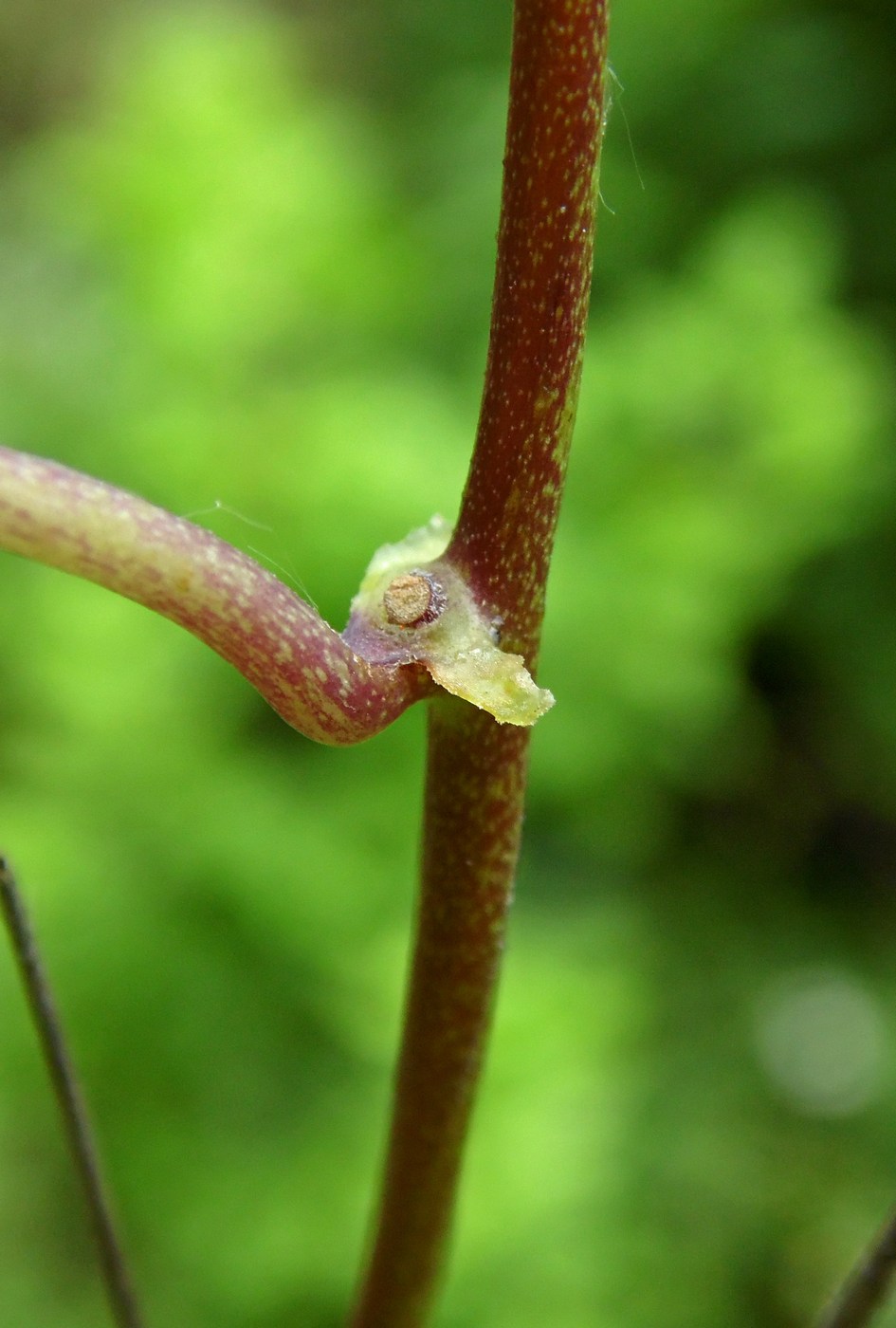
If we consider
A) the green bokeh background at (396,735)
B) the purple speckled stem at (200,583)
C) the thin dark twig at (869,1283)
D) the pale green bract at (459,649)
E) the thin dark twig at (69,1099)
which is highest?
the green bokeh background at (396,735)

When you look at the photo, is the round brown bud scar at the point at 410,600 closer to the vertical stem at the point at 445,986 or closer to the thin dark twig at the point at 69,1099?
the vertical stem at the point at 445,986

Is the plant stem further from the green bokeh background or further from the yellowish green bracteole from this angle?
the green bokeh background

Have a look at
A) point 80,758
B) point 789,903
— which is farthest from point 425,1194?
point 789,903

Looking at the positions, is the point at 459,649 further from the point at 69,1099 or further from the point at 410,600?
the point at 69,1099

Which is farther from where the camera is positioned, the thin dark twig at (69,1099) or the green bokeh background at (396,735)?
the green bokeh background at (396,735)

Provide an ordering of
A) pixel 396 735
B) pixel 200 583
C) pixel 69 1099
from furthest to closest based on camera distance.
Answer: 1. pixel 396 735
2. pixel 69 1099
3. pixel 200 583

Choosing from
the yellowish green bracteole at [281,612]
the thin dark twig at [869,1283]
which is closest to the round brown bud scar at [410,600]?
the yellowish green bracteole at [281,612]

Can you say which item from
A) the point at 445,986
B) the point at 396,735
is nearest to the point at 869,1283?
the point at 445,986
